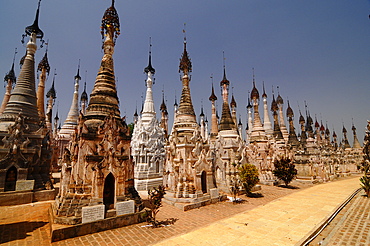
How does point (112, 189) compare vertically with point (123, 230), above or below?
above

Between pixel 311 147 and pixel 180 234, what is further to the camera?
pixel 311 147

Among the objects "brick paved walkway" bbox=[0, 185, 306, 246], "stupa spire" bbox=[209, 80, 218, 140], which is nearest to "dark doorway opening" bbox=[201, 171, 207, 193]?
"brick paved walkway" bbox=[0, 185, 306, 246]

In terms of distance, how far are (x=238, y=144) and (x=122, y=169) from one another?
13.9 metres

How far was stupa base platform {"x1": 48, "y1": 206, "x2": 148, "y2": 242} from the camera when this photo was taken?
6.88 meters

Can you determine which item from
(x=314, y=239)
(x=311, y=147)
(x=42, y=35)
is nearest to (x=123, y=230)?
(x=314, y=239)

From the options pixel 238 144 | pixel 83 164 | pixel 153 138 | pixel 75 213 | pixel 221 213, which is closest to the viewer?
pixel 75 213

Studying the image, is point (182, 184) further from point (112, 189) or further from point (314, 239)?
point (314, 239)

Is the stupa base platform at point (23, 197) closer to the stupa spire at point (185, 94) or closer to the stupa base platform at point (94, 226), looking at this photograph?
the stupa base platform at point (94, 226)

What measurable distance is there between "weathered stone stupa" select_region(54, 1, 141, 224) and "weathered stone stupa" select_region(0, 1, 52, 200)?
542cm

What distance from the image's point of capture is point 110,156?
920 cm

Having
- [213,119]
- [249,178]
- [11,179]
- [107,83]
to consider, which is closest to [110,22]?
[107,83]

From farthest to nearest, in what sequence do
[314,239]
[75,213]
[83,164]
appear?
[83,164] < [75,213] < [314,239]

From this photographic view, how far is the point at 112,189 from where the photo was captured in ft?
31.2

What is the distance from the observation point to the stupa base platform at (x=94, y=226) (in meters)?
6.88
